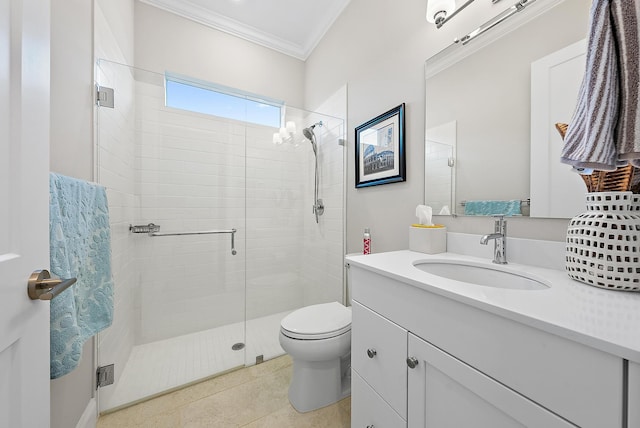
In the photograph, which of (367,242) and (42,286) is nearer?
(42,286)

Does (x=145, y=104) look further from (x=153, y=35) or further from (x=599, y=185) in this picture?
(x=599, y=185)

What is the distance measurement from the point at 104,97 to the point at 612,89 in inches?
82.6

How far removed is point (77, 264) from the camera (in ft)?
2.77

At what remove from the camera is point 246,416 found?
1.28m

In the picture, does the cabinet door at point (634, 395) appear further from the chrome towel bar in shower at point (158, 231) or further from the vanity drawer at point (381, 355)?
the chrome towel bar in shower at point (158, 231)

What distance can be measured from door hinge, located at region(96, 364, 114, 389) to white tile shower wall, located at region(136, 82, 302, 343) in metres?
0.48

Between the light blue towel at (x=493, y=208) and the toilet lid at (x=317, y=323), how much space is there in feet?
2.84

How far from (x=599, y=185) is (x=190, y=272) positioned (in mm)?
2337

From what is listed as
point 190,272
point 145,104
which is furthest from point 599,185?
point 145,104

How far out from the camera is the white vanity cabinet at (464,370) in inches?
17.0

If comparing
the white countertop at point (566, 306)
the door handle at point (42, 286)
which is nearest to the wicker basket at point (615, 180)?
the white countertop at point (566, 306)

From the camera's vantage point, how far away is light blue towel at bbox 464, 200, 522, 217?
3.18 ft

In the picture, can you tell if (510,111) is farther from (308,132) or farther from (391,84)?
(308,132)

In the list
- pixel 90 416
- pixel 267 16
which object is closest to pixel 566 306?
pixel 90 416
